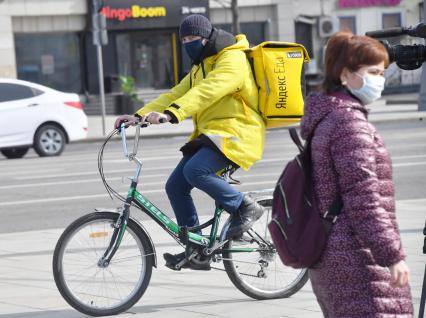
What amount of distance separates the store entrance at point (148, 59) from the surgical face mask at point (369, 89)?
35.9 m

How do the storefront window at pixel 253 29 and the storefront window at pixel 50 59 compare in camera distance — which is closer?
the storefront window at pixel 50 59

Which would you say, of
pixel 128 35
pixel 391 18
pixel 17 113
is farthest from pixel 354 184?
pixel 391 18

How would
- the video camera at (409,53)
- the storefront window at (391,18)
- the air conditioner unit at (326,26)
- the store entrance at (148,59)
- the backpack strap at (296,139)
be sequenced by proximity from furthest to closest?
the storefront window at (391,18)
the air conditioner unit at (326,26)
the store entrance at (148,59)
the video camera at (409,53)
the backpack strap at (296,139)

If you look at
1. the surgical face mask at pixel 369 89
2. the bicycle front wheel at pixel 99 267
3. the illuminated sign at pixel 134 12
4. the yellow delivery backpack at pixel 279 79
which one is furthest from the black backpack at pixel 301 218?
the illuminated sign at pixel 134 12

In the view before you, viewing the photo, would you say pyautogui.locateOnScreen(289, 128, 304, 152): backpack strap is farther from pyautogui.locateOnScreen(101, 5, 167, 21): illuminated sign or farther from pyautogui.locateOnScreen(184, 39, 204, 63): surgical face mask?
pyautogui.locateOnScreen(101, 5, 167, 21): illuminated sign

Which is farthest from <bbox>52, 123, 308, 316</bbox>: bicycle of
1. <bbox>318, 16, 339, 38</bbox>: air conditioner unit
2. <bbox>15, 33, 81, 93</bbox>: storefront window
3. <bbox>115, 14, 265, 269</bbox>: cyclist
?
<bbox>318, 16, 339, 38</bbox>: air conditioner unit

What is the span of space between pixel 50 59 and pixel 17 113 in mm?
19205

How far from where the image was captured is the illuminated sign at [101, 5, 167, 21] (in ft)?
127

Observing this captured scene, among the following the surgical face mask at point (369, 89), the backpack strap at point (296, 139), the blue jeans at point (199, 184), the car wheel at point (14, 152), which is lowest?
the car wheel at point (14, 152)

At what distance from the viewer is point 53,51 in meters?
38.8

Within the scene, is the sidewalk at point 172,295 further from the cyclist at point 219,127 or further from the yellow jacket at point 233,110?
the yellow jacket at point 233,110

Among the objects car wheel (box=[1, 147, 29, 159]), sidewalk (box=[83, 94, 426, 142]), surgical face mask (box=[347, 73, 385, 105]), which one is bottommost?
sidewalk (box=[83, 94, 426, 142])

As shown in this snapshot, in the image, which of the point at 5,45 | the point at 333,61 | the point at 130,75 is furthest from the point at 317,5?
the point at 333,61

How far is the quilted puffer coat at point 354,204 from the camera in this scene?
3.79 meters
